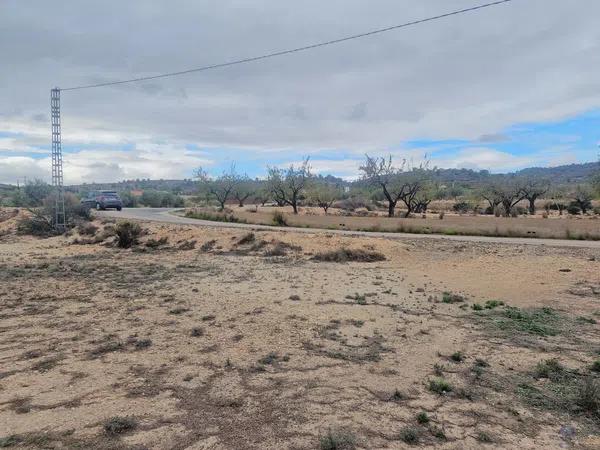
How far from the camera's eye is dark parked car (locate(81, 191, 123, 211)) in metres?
47.2

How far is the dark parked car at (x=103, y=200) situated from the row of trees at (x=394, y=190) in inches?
811

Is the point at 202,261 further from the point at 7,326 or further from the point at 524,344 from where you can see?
the point at 524,344

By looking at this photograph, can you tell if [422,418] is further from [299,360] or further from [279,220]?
[279,220]

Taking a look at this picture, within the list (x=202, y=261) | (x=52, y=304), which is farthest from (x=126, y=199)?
(x=52, y=304)

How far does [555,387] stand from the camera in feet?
19.4

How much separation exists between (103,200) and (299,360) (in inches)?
1751

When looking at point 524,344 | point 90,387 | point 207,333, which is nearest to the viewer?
point 90,387

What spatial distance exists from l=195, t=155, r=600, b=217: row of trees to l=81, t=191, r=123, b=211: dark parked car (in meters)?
20.6

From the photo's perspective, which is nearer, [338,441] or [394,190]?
[338,441]

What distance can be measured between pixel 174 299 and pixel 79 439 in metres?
6.81

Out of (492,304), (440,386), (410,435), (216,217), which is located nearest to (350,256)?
(492,304)

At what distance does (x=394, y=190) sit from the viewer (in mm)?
59438

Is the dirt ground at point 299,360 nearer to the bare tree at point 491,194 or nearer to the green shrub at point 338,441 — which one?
the green shrub at point 338,441

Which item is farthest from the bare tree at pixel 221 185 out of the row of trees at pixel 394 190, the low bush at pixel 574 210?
the low bush at pixel 574 210
